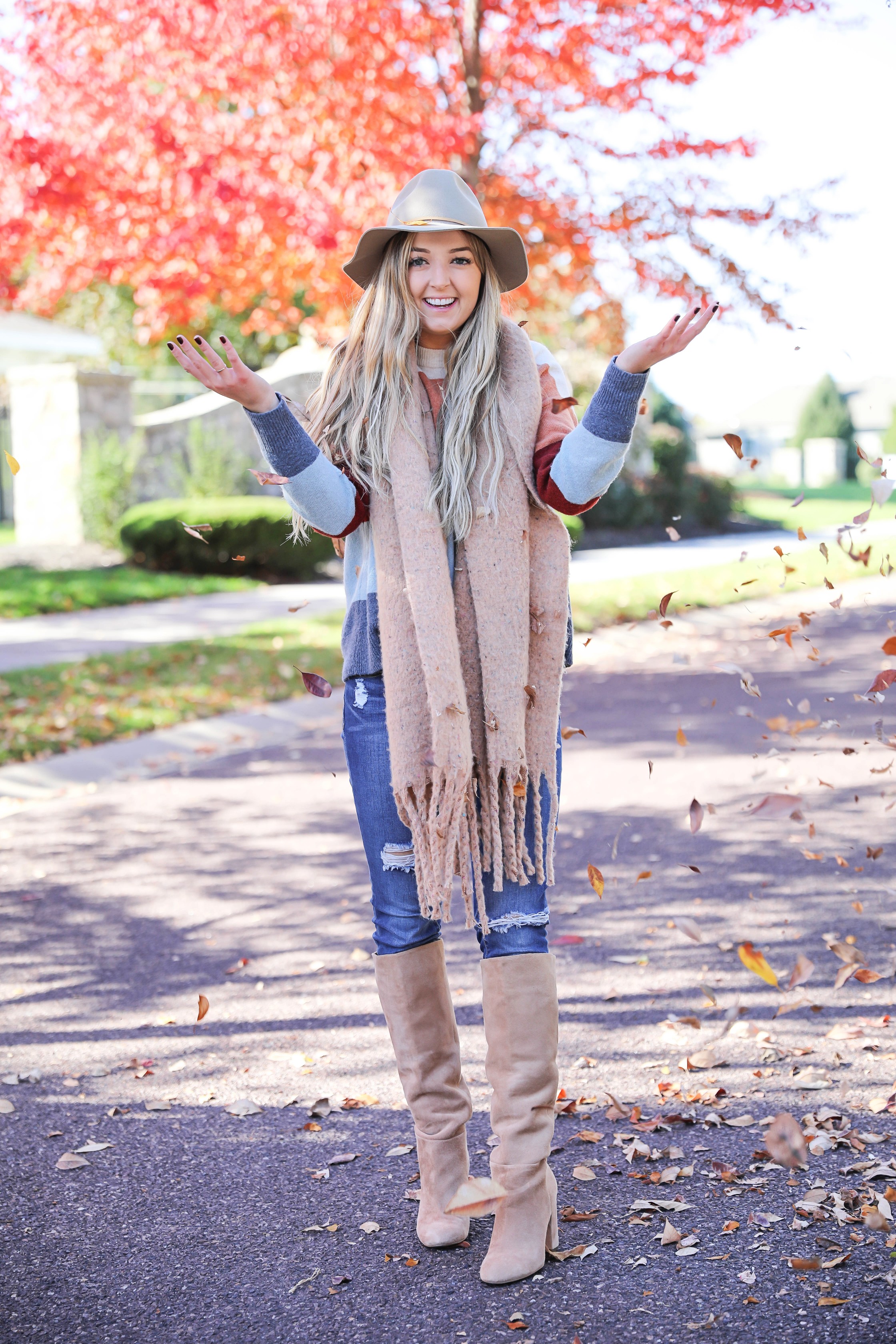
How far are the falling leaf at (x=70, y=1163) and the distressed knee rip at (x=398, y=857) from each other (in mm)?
1013

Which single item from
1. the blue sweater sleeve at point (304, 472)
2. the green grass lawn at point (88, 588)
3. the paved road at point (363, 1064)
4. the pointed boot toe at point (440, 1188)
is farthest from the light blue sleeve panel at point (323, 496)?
the green grass lawn at point (88, 588)

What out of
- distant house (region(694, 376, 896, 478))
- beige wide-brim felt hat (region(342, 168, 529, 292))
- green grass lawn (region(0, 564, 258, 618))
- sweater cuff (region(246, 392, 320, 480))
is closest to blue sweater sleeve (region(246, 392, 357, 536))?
sweater cuff (region(246, 392, 320, 480))

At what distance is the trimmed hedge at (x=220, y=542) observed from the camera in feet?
47.2

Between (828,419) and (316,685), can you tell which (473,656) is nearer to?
(316,685)

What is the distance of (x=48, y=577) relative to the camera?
13.2 m

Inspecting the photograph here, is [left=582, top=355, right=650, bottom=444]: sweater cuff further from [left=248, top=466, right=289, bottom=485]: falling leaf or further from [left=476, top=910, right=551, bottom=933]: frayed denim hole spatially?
[left=476, top=910, right=551, bottom=933]: frayed denim hole

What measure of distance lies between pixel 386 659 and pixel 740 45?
26.2 ft

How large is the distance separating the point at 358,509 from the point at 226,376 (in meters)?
0.36

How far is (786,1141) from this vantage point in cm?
209

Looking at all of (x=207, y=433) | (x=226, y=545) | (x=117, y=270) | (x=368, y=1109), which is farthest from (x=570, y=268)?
(x=207, y=433)

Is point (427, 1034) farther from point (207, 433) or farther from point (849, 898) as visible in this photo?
point (207, 433)

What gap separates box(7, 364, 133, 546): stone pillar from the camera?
53.4 feet

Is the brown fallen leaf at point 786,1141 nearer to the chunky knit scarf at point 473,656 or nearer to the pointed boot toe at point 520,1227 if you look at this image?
the pointed boot toe at point 520,1227

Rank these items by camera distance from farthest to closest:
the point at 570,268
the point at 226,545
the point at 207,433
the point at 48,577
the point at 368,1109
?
1. the point at 207,433
2. the point at 226,545
3. the point at 48,577
4. the point at 570,268
5. the point at 368,1109
